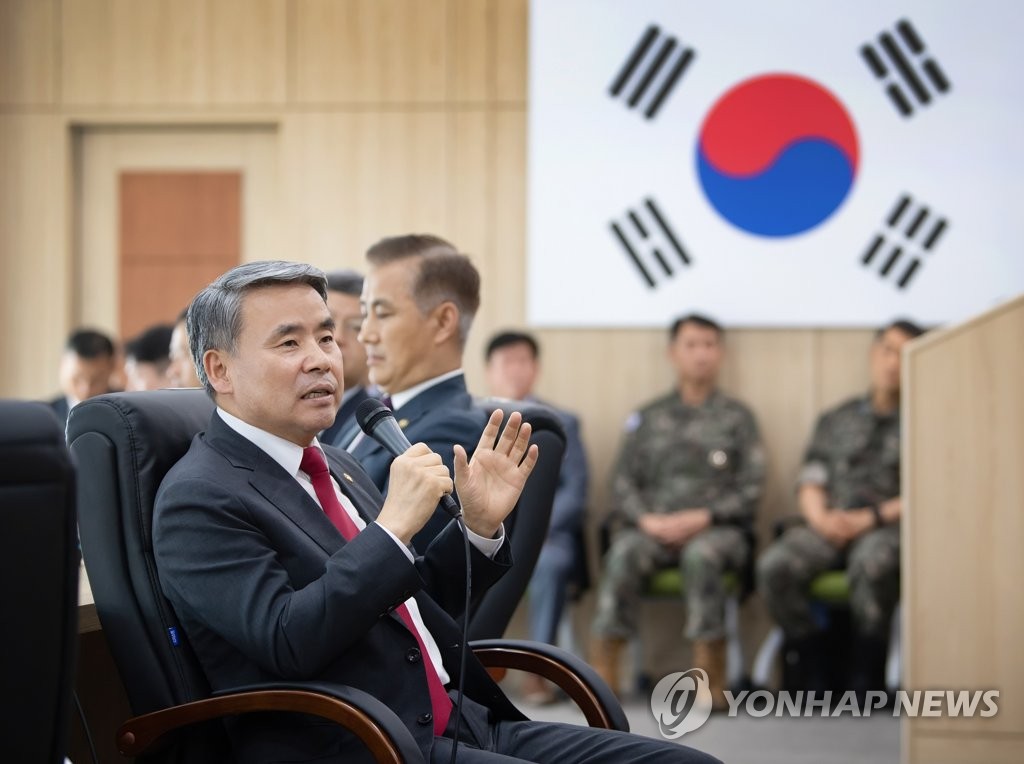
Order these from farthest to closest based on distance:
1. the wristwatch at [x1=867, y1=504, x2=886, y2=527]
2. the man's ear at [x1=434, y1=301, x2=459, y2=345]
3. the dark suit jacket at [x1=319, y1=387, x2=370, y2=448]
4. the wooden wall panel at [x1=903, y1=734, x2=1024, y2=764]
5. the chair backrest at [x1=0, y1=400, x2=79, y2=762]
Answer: the wristwatch at [x1=867, y1=504, x2=886, y2=527]
the wooden wall panel at [x1=903, y1=734, x2=1024, y2=764]
the dark suit jacket at [x1=319, y1=387, x2=370, y2=448]
the man's ear at [x1=434, y1=301, x2=459, y2=345]
the chair backrest at [x1=0, y1=400, x2=79, y2=762]

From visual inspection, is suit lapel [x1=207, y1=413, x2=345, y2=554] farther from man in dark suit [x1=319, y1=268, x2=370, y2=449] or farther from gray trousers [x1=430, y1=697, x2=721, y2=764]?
man in dark suit [x1=319, y1=268, x2=370, y2=449]

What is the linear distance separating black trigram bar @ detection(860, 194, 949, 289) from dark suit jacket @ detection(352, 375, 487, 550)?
3373mm

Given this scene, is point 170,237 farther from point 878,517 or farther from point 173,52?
point 878,517

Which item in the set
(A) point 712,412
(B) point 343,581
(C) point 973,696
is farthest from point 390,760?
(A) point 712,412

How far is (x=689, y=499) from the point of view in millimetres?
5516

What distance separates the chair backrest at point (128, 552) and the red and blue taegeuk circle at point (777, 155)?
13.6ft

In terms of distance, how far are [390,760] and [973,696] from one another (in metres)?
2.72

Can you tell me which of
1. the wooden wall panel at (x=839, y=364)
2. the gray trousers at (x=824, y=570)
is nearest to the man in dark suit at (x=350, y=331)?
the gray trousers at (x=824, y=570)

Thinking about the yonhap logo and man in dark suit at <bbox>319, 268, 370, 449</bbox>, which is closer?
man in dark suit at <bbox>319, 268, 370, 449</bbox>

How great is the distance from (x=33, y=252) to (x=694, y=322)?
127 inches

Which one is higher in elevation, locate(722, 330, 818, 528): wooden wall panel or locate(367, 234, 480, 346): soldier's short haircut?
locate(367, 234, 480, 346): soldier's short haircut

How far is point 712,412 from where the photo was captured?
566 cm

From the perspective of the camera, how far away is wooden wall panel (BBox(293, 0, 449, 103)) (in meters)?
6.11

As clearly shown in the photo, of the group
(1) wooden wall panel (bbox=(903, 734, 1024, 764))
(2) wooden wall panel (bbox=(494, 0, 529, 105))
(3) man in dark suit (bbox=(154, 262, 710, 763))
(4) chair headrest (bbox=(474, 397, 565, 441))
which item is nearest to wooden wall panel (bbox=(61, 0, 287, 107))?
(2) wooden wall panel (bbox=(494, 0, 529, 105))
